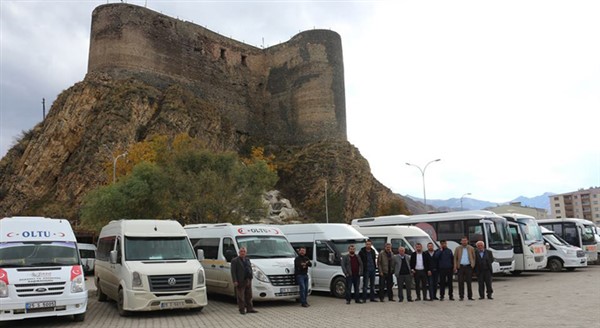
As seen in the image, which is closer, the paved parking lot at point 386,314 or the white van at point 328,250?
the paved parking lot at point 386,314

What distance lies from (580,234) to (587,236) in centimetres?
60

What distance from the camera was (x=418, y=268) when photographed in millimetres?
15750

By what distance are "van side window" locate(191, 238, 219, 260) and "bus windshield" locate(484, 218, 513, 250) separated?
11.8 meters

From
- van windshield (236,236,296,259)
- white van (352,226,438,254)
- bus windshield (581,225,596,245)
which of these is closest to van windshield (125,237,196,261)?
van windshield (236,236,296,259)

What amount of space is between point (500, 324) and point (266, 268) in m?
6.49

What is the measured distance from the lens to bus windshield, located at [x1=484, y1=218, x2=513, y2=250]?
2145 centimetres

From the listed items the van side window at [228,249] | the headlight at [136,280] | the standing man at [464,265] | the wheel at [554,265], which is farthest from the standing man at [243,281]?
the wheel at [554,265]

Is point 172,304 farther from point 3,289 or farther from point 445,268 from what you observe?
point 445,268

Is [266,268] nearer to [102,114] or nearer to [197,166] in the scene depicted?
[197,166]

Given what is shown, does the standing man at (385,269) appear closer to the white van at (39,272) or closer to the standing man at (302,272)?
the standing man at (302,272)

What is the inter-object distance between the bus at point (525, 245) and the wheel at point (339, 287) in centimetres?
1013

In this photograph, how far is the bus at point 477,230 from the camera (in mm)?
21328

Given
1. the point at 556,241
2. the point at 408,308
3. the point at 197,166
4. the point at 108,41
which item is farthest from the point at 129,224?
the point at 108,41

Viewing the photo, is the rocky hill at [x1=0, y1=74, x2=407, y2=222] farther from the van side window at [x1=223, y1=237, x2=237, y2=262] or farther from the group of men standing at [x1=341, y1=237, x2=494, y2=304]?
the group of men standing at [x1=341, y1=237, x2=494, y2=304]
